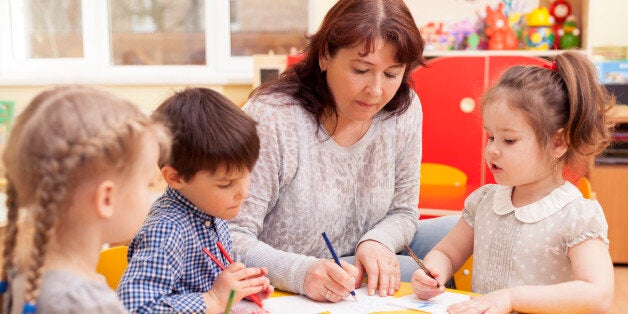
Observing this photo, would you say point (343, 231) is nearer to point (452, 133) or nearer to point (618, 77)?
point (452, 133)

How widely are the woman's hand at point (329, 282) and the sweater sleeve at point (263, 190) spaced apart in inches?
4.0

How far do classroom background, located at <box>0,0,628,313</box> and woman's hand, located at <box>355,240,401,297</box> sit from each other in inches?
66.4

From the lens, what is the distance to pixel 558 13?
3.55 meters

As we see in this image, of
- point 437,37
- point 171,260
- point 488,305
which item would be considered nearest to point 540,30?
point 437,37

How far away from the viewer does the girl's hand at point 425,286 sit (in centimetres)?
117

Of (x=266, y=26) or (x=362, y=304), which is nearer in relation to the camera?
(x=362, y=304)

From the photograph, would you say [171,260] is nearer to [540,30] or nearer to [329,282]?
[329,282]

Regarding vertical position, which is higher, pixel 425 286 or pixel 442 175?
pixel 425 286

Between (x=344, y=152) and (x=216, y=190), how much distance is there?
1.65 ft

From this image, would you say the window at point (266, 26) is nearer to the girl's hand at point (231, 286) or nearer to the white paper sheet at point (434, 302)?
the white paper sheet at point (434, 302)

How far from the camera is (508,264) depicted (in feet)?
4.15

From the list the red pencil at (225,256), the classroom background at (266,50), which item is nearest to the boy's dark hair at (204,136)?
the red pencil at (225,256)

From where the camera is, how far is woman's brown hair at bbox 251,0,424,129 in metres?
1.40

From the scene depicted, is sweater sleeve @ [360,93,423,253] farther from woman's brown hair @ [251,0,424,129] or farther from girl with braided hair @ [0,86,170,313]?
girl with braided hair @ [0,86,170,313]
